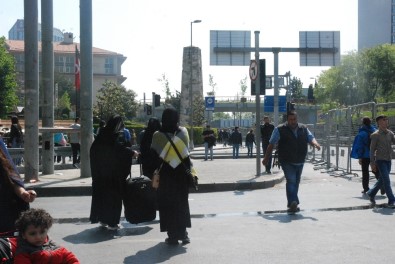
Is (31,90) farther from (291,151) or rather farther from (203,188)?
(291,151)

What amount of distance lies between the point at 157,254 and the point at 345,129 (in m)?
13.3

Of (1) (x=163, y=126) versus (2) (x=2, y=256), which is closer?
(2) (x=2, y=256)

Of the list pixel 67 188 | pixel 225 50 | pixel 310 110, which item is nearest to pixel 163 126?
pixel 67 188

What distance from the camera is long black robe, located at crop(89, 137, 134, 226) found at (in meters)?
9.09

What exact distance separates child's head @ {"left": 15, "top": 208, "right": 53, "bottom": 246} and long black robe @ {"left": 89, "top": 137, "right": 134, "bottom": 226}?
186 inches

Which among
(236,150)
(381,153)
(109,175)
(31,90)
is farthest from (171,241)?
(236,150)

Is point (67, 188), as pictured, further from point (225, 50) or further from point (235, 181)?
point (225, 50)

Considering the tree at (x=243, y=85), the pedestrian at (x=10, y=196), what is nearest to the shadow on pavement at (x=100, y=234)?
the pedestrian at (x=10, y=196)

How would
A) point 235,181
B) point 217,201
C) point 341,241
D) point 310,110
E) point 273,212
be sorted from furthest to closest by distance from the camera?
point 310,110
point 235,181
point 217,201
point 273,212
point 341,241

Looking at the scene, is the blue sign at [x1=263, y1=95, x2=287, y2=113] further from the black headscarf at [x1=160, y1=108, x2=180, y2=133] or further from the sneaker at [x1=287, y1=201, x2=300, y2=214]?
the black headscarf at [x1=160, y1=108, x2=180, y2=133]

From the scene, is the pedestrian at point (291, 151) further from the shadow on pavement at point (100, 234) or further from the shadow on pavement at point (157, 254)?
the shadow on pavement at point (157, 254)

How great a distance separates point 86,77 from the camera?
16.3m

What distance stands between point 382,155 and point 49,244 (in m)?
8.11

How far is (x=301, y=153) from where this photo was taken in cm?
1087
